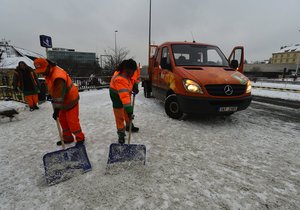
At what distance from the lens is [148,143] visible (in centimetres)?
327

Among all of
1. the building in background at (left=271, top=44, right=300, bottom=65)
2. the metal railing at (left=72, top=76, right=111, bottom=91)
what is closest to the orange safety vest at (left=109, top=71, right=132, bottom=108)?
the metal railing at (left=72, top=76, right=111, bottom=91)

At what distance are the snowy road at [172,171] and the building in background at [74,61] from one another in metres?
31.8

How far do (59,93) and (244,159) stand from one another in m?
3.13

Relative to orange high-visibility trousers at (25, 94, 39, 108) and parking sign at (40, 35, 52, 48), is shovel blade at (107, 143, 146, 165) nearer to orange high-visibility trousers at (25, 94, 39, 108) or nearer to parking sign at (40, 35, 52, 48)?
orange high-visibility trousers at (25, 94, 39, 108)

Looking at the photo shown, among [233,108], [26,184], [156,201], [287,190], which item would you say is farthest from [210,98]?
[26,184]

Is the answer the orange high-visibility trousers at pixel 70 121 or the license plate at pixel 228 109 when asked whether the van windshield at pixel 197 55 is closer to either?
the license plate at pixel 228 109

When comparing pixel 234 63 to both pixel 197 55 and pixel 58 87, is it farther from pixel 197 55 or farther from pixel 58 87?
pixel 58 87

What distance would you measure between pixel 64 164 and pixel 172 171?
4.87 ft

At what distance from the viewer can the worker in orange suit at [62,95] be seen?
260 centimetres

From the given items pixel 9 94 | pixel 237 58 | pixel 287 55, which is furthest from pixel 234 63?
pixel 287 55

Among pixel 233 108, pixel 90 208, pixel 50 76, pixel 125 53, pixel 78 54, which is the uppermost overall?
pixel 78 54

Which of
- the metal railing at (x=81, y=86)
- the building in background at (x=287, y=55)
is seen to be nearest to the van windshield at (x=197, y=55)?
the metal railing at (x=81, y=86)

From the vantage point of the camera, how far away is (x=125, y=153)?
2438 mm

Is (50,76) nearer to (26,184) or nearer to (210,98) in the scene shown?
(26,184)
